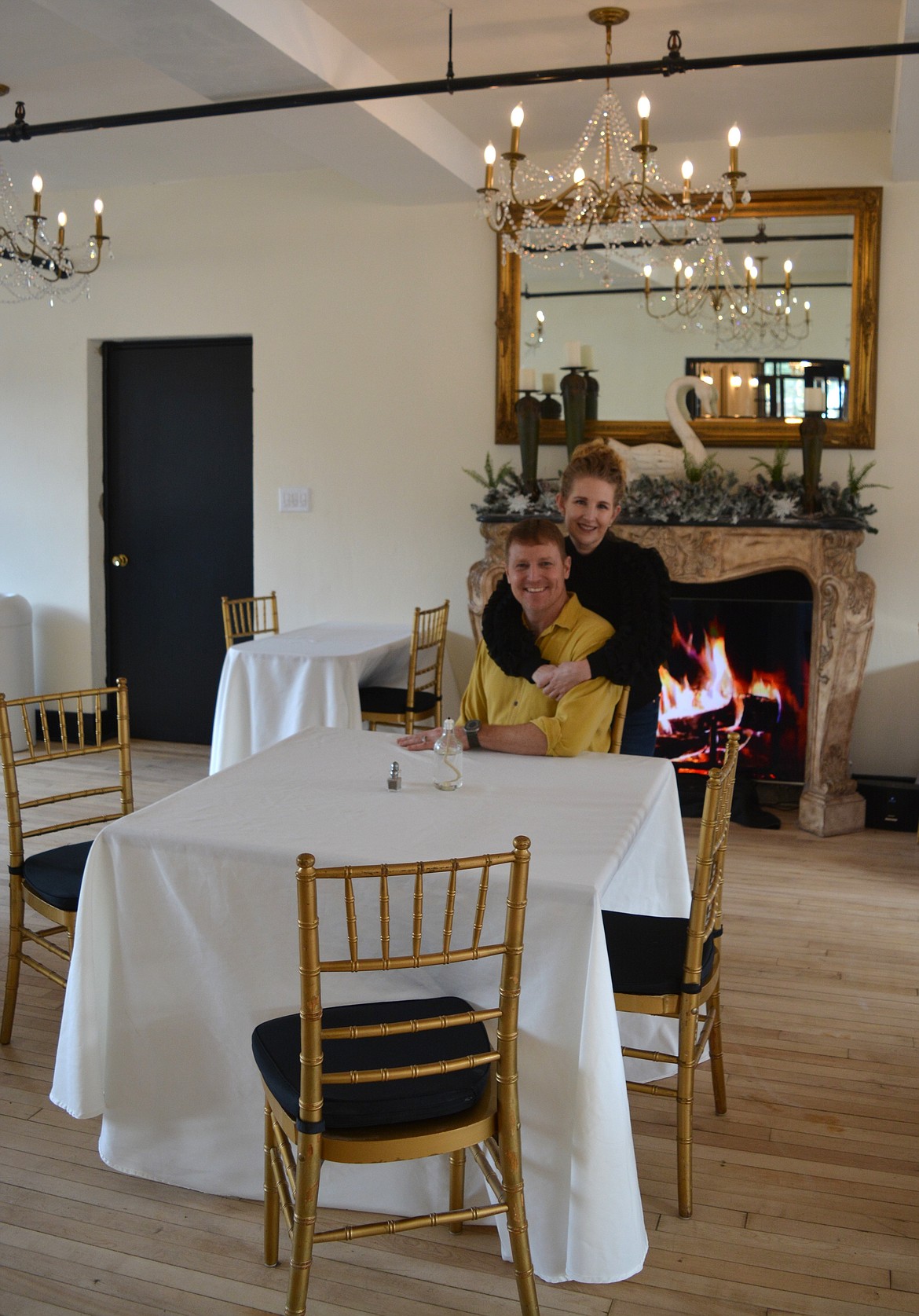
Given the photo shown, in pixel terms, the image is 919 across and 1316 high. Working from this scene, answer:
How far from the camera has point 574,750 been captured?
9.93 ft

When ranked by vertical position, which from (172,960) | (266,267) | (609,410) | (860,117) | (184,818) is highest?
(860,117)

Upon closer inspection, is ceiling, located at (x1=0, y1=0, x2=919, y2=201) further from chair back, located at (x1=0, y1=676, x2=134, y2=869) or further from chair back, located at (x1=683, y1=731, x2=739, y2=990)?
chair back, located at (x1=683, y1=731, x2=739, y2=990)

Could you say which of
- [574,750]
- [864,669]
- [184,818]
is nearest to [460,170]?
[864,669]

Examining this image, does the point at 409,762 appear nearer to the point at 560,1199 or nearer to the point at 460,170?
the point at 560,1199

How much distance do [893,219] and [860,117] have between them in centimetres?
48

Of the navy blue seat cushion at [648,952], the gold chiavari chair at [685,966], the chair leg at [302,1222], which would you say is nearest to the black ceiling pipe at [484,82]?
the gold chiavari chair at [685,966]

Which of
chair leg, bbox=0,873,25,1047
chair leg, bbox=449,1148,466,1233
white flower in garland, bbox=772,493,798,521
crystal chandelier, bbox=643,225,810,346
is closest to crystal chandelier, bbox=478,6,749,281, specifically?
crystal chandelier, bbox=643,225,810,346

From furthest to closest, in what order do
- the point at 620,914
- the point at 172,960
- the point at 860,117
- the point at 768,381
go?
1. the point at 768,381
2. the point at 860,117
3. the point at 620,914
4. the point at 172,960

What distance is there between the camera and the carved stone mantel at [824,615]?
5184mm

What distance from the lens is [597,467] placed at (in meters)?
3.29

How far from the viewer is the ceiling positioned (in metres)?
3.70

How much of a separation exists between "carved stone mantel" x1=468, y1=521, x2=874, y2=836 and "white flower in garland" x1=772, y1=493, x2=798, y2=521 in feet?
0.17

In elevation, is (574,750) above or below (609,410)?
below

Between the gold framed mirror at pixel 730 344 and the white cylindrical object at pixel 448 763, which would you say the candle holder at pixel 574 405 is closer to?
the gold framed mirror at pixel 730 344
